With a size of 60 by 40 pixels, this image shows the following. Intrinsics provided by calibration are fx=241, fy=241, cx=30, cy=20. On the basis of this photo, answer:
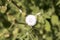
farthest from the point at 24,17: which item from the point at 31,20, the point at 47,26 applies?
the point at 47,26

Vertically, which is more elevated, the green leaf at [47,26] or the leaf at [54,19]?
the leaf at [54,19]

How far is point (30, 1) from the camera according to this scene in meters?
2.27

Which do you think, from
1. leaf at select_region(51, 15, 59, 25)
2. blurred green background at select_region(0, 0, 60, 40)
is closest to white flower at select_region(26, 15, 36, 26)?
blurred green background at select_region(0, 0, 60, 40)

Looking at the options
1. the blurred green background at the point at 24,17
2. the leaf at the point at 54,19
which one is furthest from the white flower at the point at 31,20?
the leaf at the point at 54,19

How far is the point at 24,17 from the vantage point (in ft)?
7.32

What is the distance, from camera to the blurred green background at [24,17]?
2.20m

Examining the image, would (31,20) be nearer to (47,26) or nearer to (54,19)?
(47,26)

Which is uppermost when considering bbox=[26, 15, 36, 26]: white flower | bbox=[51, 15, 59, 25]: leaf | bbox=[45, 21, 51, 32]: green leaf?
bbox=[51, 15, 59, 25]: leaf

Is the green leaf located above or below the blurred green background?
below

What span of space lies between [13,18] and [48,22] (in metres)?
0.35

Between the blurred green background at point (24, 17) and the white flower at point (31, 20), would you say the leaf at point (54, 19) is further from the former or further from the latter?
the white flower at point (31, 20)

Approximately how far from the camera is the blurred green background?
2.20 meters

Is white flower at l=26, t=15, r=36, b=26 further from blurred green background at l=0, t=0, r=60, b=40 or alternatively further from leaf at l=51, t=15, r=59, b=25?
leaf at l=51, t=15, r=59, b=25

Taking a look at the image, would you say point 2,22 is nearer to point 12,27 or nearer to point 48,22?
point 12,27
